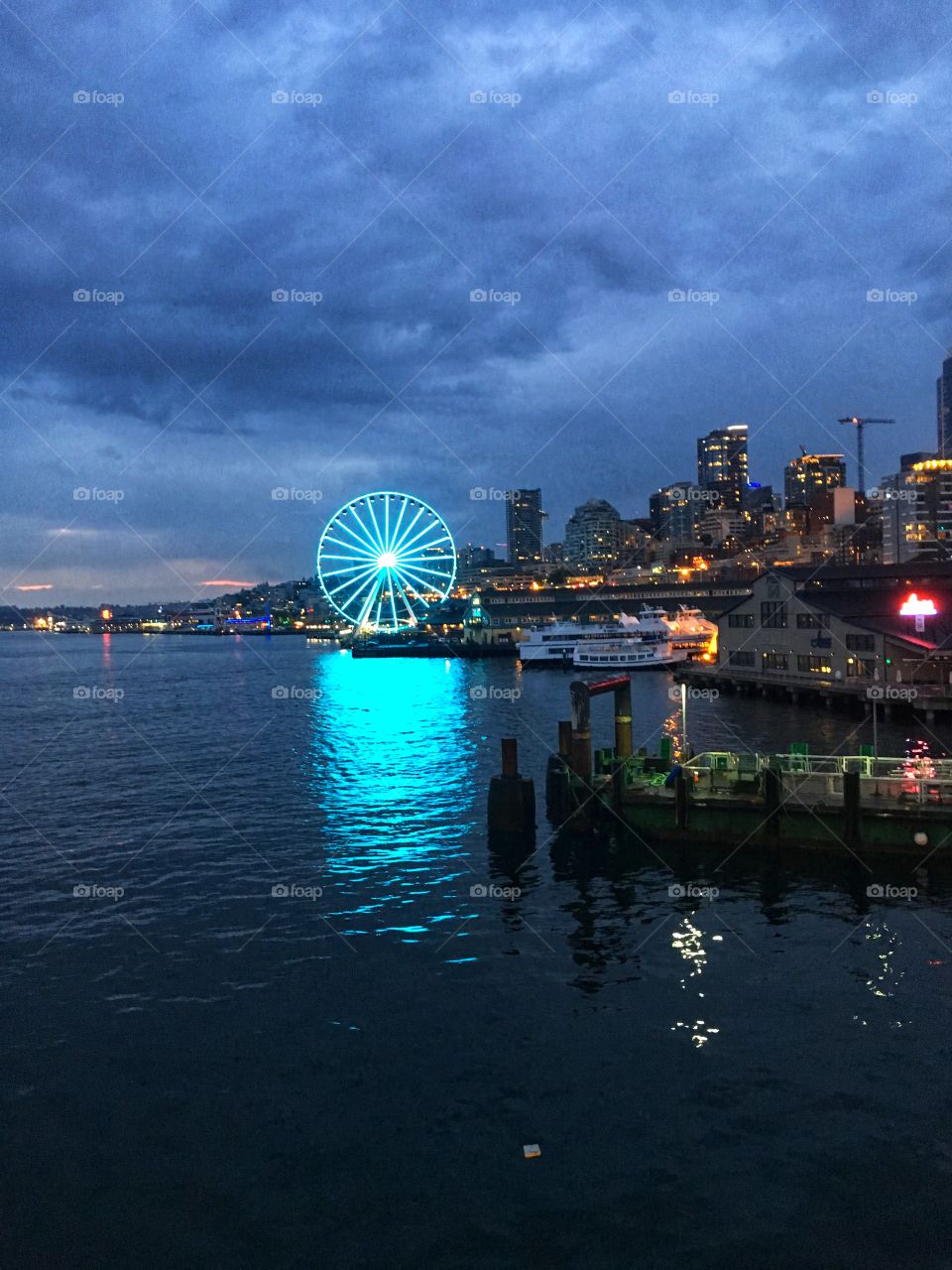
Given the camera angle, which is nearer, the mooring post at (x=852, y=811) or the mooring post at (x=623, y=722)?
the mooring post at (x=852, y=811)

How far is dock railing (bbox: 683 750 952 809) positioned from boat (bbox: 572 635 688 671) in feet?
255

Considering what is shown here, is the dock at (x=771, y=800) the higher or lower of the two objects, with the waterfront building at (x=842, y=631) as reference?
lower

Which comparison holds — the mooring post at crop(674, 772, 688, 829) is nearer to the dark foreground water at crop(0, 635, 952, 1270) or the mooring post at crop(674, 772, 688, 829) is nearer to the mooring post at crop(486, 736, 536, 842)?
the dark foreground water at crop(0, 635, 952, 1270)

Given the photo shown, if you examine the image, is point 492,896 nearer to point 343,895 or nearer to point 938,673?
point 343,895

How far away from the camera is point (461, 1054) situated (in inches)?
612

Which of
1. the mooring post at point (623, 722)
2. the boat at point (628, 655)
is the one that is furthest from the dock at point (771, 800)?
the boat at point (628, 655)

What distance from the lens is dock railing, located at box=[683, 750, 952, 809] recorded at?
85.6 feet

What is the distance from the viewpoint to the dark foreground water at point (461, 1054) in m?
11.4

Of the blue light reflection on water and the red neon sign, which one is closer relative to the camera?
the blue light reflection on water

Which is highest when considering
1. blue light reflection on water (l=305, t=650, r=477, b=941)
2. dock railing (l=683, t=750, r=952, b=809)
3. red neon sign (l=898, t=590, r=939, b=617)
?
red neon sign (l=898, t=590, r=939, b=617)

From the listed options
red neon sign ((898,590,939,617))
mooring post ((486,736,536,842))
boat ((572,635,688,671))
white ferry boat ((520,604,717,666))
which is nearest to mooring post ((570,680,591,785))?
mooring post ((486,736,536,842))

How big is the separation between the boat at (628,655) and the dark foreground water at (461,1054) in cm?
7755

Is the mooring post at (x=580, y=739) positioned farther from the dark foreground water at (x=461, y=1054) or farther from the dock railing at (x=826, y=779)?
the dock railing at (x=826, y=779)

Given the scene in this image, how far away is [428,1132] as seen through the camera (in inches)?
523
